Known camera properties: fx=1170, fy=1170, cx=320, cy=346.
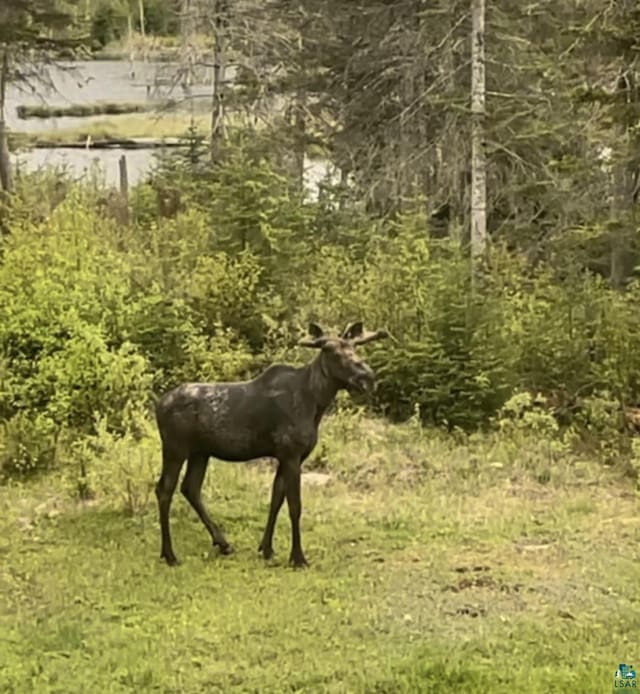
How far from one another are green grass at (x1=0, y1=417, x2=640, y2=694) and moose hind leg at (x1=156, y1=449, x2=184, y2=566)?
18 centimetres

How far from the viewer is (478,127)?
15555 millimetres

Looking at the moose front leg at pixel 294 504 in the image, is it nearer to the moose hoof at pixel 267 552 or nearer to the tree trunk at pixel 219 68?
the moose hoof at pixel 267 552

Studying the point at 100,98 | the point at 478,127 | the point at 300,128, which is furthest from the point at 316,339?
the point at 100,98

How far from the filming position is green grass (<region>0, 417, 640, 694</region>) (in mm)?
6219

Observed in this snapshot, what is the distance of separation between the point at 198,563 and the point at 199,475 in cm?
71

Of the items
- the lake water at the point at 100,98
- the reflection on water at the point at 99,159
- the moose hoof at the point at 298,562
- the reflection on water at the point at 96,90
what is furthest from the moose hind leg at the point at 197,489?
the reflection on water at the point at 96,90

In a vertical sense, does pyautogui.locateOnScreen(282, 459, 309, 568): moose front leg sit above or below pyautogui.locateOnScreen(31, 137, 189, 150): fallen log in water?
below

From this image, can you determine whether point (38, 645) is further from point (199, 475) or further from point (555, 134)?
point (555, 134)

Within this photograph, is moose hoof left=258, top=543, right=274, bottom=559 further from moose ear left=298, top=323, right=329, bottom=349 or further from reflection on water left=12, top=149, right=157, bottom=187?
reflection on water left=12, top=149, right=157, bottom=187

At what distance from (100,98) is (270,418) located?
Result: 3225 cm

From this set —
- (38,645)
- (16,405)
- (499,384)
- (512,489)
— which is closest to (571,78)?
(499,384)

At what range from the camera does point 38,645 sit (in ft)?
21.6

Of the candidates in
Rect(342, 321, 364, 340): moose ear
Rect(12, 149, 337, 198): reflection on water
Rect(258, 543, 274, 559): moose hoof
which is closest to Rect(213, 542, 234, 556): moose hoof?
Rect(258, 543, 274, 559): moose hoof

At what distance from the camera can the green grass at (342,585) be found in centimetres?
622
